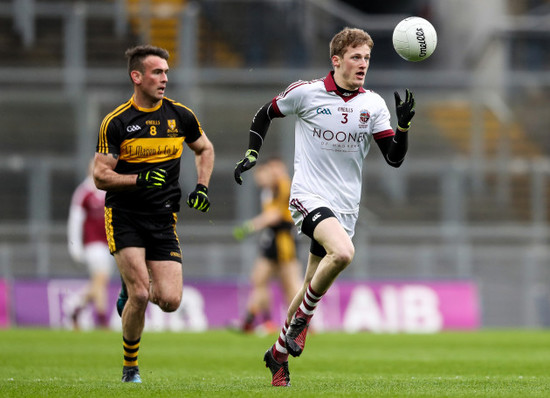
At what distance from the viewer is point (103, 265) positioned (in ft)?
56.2

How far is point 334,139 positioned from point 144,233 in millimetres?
1697

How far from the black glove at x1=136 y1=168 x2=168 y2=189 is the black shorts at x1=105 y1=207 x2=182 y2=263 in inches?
15.4

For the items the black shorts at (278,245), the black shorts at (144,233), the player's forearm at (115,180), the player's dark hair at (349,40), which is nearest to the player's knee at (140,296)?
the black shorts at (144,233)

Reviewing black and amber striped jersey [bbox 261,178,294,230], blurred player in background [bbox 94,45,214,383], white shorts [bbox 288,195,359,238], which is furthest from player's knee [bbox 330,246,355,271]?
A: black and amber striped jersey [bbox 261,178,294,230]

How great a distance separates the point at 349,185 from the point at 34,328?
11244 millimetres

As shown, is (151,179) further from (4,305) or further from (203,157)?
(4,305)

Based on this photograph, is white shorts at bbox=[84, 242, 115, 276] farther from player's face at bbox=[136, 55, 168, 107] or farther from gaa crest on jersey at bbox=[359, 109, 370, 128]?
gaa crest on jersey at bbox=[359, 109, 370, 128]

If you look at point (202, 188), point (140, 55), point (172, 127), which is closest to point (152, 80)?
point (140, 55)

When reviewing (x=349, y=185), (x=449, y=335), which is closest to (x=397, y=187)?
(x=449, y=335)

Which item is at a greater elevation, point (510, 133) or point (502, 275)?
point (510, 133)

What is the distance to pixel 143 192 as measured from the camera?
29.0 feet

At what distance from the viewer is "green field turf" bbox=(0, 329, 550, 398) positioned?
7887 millimetres

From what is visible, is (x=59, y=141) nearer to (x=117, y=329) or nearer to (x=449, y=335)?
(x=117, y=329)

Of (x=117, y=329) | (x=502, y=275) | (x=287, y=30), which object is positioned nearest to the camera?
(x=117, y=329)
